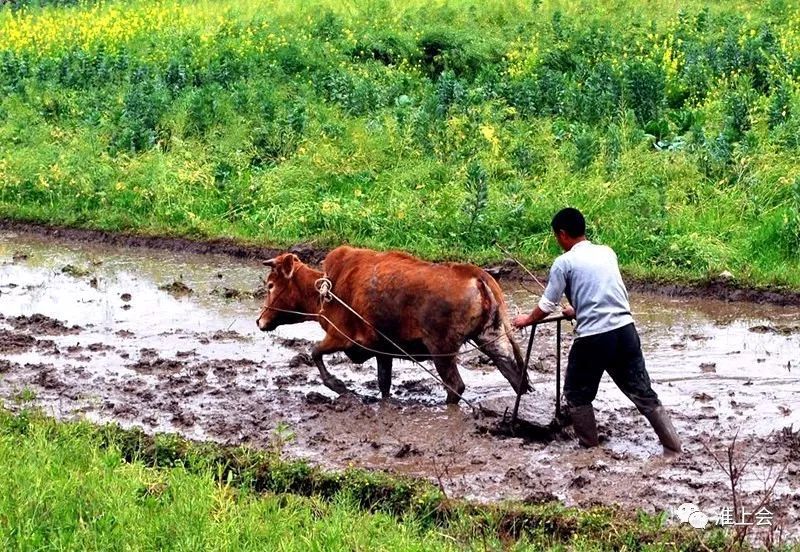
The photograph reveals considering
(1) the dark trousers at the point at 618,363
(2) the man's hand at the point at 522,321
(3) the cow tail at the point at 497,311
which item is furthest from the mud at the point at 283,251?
(1) the dark trousers at the point at 618,363

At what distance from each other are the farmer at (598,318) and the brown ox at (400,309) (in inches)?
24.4

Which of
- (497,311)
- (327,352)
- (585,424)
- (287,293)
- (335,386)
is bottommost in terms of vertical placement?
(335,386)

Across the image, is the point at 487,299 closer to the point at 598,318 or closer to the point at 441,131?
the point at 598,318

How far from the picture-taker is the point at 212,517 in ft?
20.4

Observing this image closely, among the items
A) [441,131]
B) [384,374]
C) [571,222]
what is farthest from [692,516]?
[441,131]

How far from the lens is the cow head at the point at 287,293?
32.2ft

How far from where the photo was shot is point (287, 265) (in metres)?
9.88

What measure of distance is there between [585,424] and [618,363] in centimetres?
49

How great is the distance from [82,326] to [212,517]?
5910 mm

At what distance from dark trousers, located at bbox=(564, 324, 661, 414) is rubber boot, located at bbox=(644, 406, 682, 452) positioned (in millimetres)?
41

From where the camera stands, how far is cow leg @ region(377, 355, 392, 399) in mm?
9297

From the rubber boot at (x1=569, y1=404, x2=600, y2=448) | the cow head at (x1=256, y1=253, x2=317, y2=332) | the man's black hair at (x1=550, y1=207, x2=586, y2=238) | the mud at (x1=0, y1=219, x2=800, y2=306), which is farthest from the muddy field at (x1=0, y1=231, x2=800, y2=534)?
the man's black hair at (x1=550, y1=207, x2=586, y2=238)

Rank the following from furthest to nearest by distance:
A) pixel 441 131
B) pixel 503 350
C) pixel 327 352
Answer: pixel 441 131, pixel 327 352, pixel 503 350

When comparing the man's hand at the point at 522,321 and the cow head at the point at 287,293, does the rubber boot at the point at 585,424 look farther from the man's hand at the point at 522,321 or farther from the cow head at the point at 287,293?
the cow head at the point at 287,293
